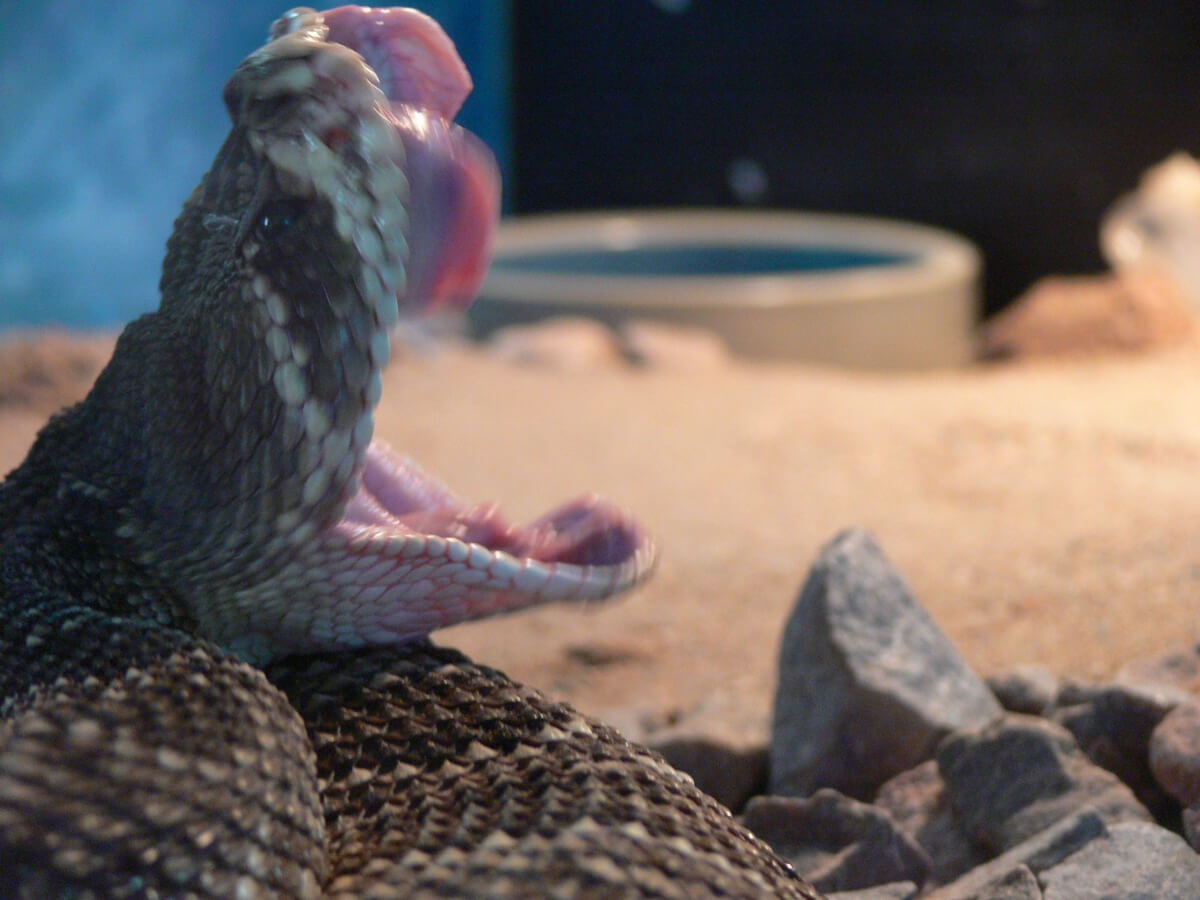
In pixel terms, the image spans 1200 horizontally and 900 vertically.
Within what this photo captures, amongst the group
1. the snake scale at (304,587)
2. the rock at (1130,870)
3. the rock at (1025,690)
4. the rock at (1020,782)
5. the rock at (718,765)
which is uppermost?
the snake scale at (304,587)

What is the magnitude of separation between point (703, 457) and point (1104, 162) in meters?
5.14

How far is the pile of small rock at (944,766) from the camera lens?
1.84m

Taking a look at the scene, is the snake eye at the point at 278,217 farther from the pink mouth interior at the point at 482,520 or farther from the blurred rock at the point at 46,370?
the blurred rock at the point at 46,370

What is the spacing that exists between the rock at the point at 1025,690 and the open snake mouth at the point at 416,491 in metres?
0.93

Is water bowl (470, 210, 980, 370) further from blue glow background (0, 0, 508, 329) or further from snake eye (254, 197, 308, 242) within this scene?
snake eye (254, 197, 308, 242)

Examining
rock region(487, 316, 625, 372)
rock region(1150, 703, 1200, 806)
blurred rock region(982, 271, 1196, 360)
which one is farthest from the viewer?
blurred rock region(982, 271, 1196, 360)

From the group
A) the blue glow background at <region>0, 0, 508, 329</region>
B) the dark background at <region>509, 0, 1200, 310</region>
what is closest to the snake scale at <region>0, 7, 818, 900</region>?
the blue glow background at <region>0, 0, 508, 329</region>

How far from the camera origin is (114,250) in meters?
7.20

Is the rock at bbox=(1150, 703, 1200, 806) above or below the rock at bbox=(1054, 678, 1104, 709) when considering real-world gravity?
above

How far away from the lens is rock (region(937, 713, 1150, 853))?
2.01 metres

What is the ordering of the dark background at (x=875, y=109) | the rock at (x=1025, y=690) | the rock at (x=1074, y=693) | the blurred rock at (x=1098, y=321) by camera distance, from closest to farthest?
the rock at (x=1074, y=693) < the rock at (x=1025, y=690) < the blurred rock at (x=1098, y=321) < the dark background at (x=875, y=109)

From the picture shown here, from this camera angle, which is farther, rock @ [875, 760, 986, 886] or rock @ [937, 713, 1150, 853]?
rock @ [875, 760, 986, 886]

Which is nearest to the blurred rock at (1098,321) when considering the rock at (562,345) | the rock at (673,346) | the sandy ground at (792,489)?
the sandy ground at (792,489)

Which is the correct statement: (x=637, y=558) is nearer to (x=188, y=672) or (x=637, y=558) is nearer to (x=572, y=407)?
(x=188, y=672)
